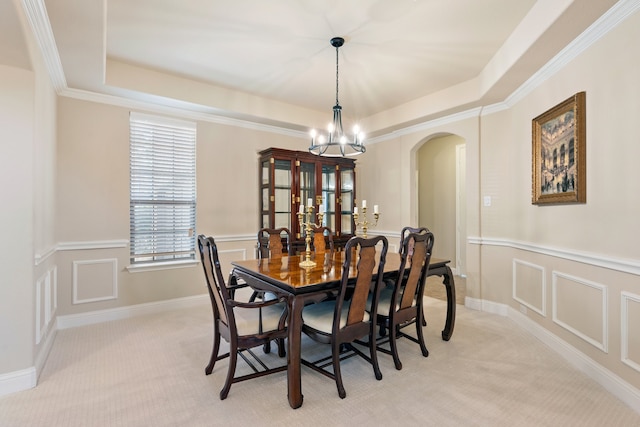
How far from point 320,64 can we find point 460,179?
12.6ft

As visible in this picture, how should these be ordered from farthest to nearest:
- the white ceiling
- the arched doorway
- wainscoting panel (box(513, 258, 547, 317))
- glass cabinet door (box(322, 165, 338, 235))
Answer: the arched doorway < glass cabinet door (box(322, 165, 338, 235)) < wainscoting panel (box(513, 258, 547, 317)) < the white ceiling

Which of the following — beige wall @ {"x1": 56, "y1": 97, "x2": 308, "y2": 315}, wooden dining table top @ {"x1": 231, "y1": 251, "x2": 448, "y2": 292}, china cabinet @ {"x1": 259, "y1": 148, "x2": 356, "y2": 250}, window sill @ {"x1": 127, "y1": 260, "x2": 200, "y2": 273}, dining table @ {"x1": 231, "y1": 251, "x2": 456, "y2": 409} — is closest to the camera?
dining table @ {"x1": 231, "y1": 251, "x2": 456, "y2": 409}

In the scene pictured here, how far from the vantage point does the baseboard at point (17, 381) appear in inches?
85.8

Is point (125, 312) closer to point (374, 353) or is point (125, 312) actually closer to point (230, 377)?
point (230, 377)

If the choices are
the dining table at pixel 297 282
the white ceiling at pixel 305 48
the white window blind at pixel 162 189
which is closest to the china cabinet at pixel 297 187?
the white ceiling at pixel 305 48

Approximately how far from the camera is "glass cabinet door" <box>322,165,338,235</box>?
5102 mm

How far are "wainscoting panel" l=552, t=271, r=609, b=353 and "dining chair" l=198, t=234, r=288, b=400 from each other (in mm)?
2283

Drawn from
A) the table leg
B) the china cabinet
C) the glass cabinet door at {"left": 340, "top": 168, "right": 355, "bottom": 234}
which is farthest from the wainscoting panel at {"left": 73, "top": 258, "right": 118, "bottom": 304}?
the glass cabinet door at {"left": 340, "top": 168, "right": 355, "bottom": 234}

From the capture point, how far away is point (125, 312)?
3734 mm

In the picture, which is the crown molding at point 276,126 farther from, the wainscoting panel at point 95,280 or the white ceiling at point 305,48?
the wainscoting panel at point 95,280

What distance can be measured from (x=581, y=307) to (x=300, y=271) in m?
2.26

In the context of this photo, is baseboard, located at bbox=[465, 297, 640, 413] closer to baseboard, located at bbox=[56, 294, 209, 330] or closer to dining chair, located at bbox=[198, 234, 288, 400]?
dining chair, located at bbox=[198, 234, 288, 400]

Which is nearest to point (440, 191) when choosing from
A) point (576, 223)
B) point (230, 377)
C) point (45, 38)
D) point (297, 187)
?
point (297, 187)

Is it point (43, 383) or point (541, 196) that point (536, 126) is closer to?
point (541, 196)
